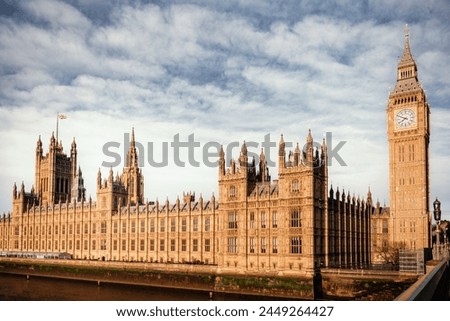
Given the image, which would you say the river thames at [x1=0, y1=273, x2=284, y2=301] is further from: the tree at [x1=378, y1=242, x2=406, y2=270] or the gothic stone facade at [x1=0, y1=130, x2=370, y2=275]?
the tree at [x1=378, y1=242, x2=406, y2=270]

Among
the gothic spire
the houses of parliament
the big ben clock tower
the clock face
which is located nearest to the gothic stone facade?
the houses of parliament

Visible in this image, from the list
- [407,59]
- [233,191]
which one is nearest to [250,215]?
[233,191]

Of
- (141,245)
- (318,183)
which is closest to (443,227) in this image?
(318,183)

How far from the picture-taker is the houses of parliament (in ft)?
248

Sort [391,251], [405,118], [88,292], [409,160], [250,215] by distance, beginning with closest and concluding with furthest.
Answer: [250,215]
[88,292]
[391,251]
[409,160]
[405,118]

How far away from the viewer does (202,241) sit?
95.6 metres

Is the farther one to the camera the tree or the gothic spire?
the gothic spire

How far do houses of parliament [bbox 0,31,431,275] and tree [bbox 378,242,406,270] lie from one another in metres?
2.48

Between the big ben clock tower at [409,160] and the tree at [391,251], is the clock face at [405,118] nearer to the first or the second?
the big ben clock tower at [409,160]

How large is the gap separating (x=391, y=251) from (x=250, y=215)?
37.2 meters

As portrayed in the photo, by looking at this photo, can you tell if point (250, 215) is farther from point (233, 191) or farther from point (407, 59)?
point (407, 59)

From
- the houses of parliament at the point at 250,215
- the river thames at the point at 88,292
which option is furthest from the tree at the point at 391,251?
the river thames at the point at 88,292

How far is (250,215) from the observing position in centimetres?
7969

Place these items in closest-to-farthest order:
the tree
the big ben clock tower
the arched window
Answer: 1. the arched window
2. the tree
3. the big ben clock tower
